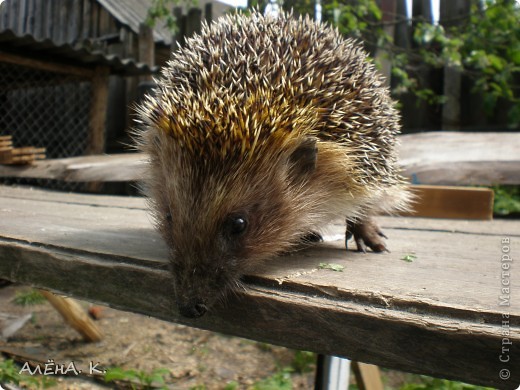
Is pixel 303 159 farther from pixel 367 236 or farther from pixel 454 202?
pixel 454 202

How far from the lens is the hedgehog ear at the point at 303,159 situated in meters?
1.77

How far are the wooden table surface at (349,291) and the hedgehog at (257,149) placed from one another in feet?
0.35

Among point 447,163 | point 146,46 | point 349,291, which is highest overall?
point 146,46

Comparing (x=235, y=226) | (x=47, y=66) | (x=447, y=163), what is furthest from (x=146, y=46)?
(x=235, y=226)

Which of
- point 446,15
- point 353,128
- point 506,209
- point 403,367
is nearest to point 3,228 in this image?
point 353,128

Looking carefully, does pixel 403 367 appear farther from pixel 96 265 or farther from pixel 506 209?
pixel 506 209

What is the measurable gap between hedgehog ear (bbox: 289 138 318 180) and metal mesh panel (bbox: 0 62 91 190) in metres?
5.27

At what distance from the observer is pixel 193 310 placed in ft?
4.49

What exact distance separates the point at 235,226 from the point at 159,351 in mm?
2629

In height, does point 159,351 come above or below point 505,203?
below

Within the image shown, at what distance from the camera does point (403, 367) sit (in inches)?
43.7

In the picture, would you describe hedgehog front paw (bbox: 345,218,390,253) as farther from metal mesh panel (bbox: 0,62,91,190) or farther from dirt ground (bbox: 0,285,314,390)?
metal mesh panel (bbox: 0,62,91,190)

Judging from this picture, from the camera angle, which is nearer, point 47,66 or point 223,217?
point 223,217

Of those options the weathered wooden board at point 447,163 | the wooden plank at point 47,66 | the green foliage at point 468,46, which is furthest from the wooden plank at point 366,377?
the wooden plank at point 47,66
